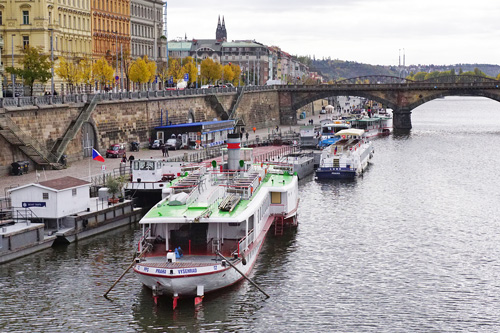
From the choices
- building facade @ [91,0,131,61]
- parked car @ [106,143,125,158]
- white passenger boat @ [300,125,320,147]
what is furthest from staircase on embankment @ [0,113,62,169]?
building facade @ [91,0,131,61]

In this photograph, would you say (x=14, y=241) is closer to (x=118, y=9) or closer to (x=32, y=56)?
(x=32, y=56)

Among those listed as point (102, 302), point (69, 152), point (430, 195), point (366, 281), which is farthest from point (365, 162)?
point (102, 302)

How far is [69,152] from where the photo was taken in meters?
77.9

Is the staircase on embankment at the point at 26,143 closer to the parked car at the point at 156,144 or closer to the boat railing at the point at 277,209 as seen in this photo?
the parked car at the point at 156,144

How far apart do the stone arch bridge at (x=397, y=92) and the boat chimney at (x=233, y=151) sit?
95835 millimetres

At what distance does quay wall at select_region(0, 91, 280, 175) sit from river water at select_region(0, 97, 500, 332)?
74.7 feet

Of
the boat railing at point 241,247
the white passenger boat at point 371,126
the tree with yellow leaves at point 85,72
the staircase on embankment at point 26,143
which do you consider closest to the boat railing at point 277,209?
the boat railing at point 241,247

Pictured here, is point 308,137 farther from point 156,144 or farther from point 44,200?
point 44,200

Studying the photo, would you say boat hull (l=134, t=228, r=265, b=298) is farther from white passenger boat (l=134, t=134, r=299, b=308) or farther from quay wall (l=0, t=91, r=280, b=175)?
quay wall (l=0, t=91, r=280, b=175)

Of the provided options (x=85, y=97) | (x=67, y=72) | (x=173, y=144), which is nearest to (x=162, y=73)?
(x=67, y=72)

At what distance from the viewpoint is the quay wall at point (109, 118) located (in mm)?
71562

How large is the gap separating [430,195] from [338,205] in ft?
30.6

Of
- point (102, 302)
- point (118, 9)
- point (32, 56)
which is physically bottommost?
point (102, 302)

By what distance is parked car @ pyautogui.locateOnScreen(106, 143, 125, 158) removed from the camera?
83.9m
